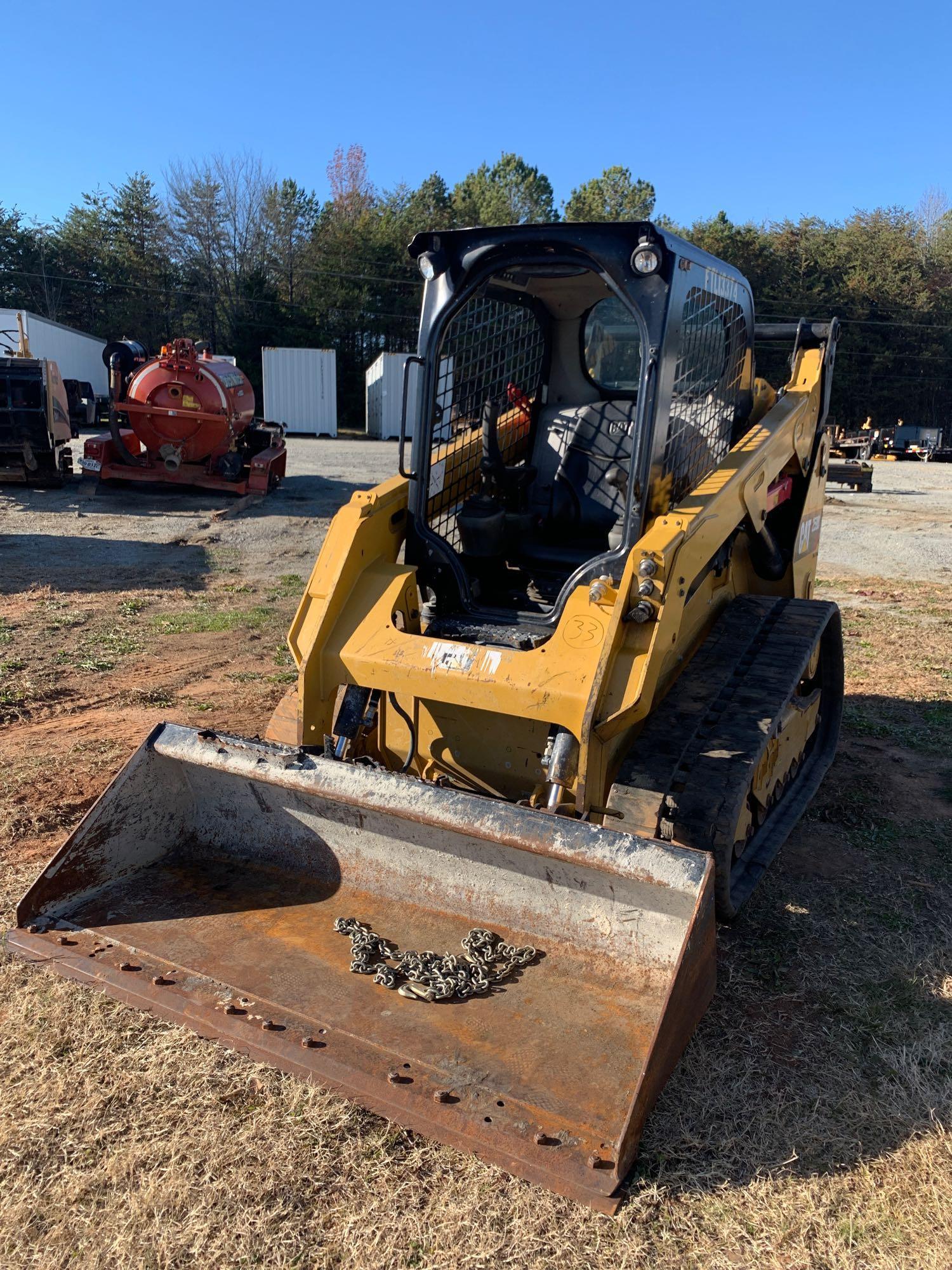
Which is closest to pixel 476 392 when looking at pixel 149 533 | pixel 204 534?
pixel 204 534

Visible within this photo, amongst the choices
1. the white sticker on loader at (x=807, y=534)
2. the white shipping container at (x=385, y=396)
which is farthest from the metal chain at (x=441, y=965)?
the white shipping container at (x=385, y=396)

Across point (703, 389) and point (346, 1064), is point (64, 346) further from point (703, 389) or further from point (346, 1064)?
point (346, 1064)

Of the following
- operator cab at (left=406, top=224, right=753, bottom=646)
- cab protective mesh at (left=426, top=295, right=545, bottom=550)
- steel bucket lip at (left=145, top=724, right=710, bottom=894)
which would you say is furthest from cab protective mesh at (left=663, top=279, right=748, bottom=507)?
steel bucket lip at (left=145, top=724, right=710, bottom=894)

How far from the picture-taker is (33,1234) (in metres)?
2.29

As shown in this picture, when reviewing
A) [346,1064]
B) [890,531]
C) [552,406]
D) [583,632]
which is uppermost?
[552,406]

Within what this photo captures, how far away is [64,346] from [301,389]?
25.3 ft

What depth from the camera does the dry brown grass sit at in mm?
2293

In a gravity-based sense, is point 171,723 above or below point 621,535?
below

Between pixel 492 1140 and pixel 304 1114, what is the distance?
563mm

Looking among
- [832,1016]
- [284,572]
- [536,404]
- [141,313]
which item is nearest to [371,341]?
[141,313]

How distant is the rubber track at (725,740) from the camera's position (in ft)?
10.7

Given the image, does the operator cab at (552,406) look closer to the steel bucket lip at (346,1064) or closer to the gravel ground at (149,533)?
the steel bucket lip at (346,1064)

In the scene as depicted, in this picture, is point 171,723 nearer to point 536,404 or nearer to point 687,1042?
point 687,1042

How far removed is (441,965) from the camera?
10.1ft
